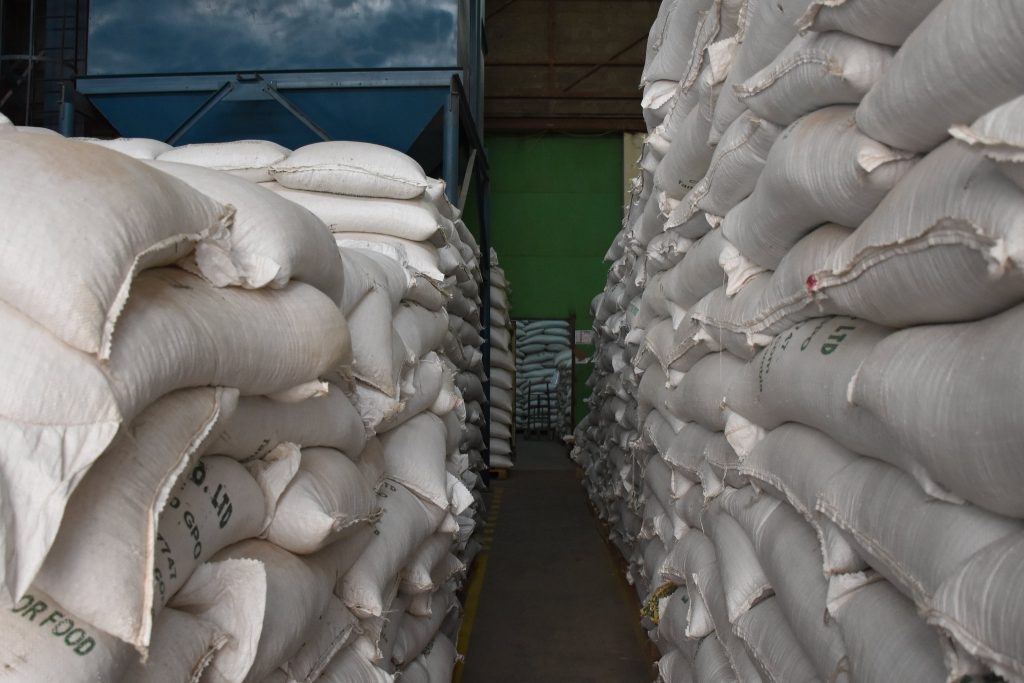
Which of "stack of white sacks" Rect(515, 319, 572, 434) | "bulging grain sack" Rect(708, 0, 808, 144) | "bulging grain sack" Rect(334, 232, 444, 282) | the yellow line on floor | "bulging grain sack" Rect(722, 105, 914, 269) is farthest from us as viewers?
"stack of white sacks" Rect(515, 319, 572, 434)

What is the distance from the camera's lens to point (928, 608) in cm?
112

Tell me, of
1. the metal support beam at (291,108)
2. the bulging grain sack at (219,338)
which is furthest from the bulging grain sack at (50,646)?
the metal support beam at (291,108)

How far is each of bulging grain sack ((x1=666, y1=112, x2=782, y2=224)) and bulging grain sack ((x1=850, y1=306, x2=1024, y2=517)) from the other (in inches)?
31.7

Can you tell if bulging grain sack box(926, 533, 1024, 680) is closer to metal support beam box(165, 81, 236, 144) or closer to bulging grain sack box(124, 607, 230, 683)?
bulging grain sack box(124, 607, 230, 683)

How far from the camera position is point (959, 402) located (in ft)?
3.67

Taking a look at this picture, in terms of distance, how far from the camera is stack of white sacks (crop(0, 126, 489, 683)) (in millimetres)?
1000

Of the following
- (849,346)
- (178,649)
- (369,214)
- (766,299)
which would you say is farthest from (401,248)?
(178,649)

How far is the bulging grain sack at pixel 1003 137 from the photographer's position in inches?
37.1

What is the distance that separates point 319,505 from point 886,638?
38.6 inches

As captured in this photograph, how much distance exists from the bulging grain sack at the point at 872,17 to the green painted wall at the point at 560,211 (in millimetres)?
8788

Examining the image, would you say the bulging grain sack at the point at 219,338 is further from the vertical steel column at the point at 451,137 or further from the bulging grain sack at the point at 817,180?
the vertical steel column at the point at 451,137

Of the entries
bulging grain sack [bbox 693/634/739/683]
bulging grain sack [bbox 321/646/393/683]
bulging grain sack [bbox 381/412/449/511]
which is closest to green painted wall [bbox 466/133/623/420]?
bulging grain sack [bbox 381/412/449/511]

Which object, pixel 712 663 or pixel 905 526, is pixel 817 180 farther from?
pixel 712 663

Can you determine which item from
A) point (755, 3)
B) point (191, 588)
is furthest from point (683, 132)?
point (191, 588)
